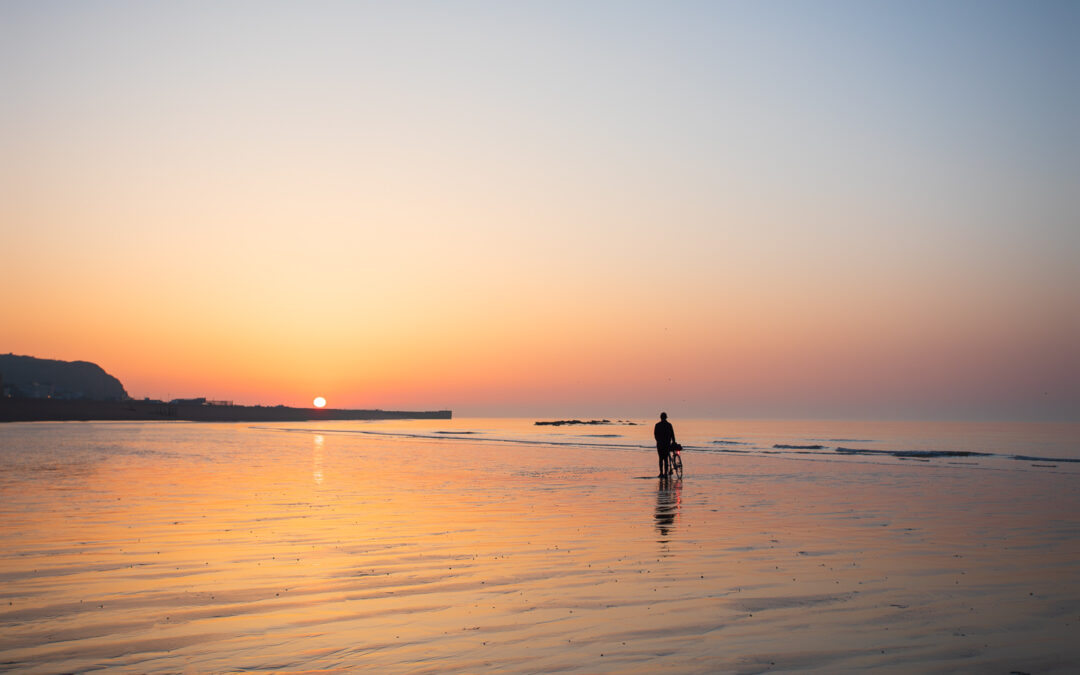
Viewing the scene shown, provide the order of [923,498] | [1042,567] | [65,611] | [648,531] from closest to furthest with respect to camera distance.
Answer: [65,611] → [1042,567] → [648,531] → [923,498]

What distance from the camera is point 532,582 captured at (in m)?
10.8

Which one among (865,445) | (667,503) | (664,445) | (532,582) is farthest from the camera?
(865,445)

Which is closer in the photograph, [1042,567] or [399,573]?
[399,573]

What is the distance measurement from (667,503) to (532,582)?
11157 millimetres

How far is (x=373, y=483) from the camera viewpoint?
26.7m

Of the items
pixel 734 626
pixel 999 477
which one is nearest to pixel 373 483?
pixel 734 626

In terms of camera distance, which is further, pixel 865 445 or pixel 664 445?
pixel 865 445

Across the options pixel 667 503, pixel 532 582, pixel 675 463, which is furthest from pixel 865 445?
pixel 532 582

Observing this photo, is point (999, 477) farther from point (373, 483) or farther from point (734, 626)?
point (734, 626)

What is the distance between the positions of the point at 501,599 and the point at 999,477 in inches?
1158

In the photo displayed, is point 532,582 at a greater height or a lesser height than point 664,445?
lesser

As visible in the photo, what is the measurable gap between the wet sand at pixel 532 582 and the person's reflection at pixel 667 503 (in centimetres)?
18

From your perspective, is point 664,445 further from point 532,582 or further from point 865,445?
point 865,445

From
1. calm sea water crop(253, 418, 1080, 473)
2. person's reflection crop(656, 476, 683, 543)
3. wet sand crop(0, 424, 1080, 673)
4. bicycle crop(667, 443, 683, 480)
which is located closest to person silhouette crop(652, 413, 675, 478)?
bicycle crop(667, 443, 683, 480)
